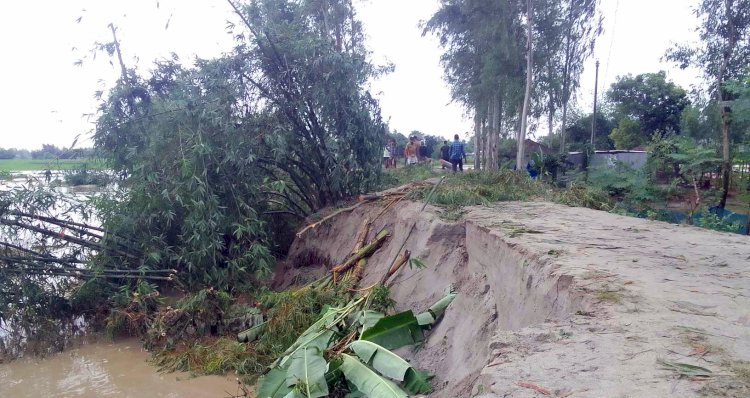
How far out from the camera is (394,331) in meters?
4.67

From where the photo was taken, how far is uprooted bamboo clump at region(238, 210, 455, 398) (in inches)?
155

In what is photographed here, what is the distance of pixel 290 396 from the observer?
4105 millimetres

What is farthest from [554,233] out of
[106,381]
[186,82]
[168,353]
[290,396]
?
[186,82]

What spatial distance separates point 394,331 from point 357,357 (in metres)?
0.46

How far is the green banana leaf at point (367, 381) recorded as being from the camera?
3577mm

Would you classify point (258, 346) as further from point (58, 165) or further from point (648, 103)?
point (648, 103)

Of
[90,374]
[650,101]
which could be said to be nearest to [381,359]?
[90,374]

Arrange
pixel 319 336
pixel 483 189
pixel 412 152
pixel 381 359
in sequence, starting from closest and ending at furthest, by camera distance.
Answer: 1. pixel 381 359
2. pixel 319 336
3. pixel 483 189
4. pixel 412 152

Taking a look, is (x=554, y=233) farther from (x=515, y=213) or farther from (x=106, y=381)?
(x=106, y=381)

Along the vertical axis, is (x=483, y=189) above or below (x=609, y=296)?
above

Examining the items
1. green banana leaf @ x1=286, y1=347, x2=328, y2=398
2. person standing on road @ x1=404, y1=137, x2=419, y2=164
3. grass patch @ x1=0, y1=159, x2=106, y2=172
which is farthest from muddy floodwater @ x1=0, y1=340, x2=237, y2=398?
person standing on road @ x1=404, y1=137, x2=419, y2=164

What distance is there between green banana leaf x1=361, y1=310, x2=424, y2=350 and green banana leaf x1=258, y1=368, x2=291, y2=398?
78 cm

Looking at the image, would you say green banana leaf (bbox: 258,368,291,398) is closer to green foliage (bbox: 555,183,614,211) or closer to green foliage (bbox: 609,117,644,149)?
green foliage (bbox: 555,183,614,211)

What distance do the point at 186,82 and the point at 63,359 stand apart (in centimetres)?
457
